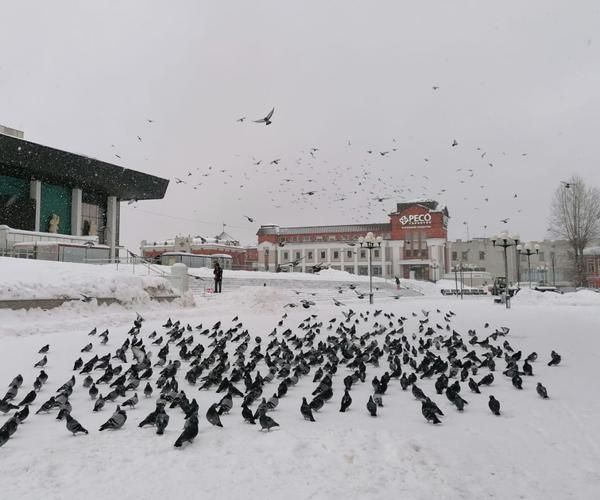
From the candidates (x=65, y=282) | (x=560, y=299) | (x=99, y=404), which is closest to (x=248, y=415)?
(x=99, y=404)

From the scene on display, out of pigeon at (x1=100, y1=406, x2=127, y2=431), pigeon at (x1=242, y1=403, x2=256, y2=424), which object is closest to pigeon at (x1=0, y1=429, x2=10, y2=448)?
pigeon at (x1=100, y1=406, x2=127, y2=431)

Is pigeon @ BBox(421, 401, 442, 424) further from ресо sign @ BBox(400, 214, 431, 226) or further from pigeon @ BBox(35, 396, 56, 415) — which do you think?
ресо sign @ BBox(400, 214, 431, 226)

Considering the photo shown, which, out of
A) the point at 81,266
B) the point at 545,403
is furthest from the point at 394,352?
the point at 81,266

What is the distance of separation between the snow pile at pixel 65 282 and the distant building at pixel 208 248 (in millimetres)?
64055

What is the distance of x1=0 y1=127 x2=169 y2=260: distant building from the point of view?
108 ft

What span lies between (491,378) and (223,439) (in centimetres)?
453

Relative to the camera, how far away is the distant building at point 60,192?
3303cm

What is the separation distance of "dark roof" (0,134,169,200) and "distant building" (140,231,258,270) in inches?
1443

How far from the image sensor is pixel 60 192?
40.5 meters

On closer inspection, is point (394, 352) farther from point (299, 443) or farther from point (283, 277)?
point (283, 277)

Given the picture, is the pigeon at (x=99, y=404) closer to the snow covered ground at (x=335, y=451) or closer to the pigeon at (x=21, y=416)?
the snow covered ground at (x=335, y=451)

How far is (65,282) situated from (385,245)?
70.7 meters

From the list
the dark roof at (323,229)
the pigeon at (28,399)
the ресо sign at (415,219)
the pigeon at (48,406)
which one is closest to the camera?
the pigeon at (48,406)

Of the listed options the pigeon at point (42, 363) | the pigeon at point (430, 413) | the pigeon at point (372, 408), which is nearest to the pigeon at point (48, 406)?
the pigeon at point (42, 363)
